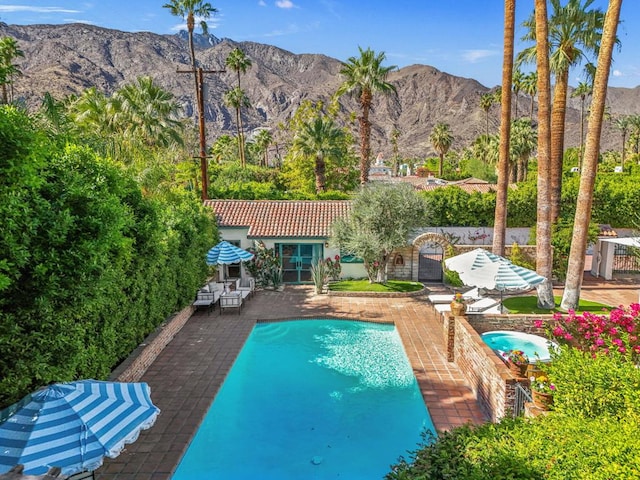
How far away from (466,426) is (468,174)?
7091 centimetres

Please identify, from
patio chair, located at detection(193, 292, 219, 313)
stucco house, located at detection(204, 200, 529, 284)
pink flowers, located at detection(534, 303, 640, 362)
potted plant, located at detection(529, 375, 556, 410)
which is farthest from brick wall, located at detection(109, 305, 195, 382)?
pink flowers, located at detection(534, 303, 640, 362)

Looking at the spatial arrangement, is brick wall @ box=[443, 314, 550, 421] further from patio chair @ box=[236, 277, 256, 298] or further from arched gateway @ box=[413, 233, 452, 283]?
patio chair @ box=[236, 277, 256, 298]

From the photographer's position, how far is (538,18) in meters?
15.4

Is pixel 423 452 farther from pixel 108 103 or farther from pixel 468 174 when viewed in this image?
pixel 468 174

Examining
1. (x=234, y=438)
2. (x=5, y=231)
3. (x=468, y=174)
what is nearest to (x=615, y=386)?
(x=234, y=438)

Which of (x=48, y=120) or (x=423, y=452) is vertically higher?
(x=48, y=120)

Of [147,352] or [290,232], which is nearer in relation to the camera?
[147,352]

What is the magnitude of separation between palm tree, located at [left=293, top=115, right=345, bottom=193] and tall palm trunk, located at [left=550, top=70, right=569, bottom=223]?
1756 cm

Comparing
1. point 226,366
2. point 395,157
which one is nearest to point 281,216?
point 226,366

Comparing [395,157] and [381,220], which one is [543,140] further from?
[395,157]

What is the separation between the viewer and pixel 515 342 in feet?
42.0

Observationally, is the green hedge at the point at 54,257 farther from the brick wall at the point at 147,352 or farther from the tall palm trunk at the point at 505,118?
the tall palm trunk at the point at 505,118

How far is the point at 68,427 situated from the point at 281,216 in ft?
60.8

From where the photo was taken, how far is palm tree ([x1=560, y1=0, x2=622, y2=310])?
545 inches
